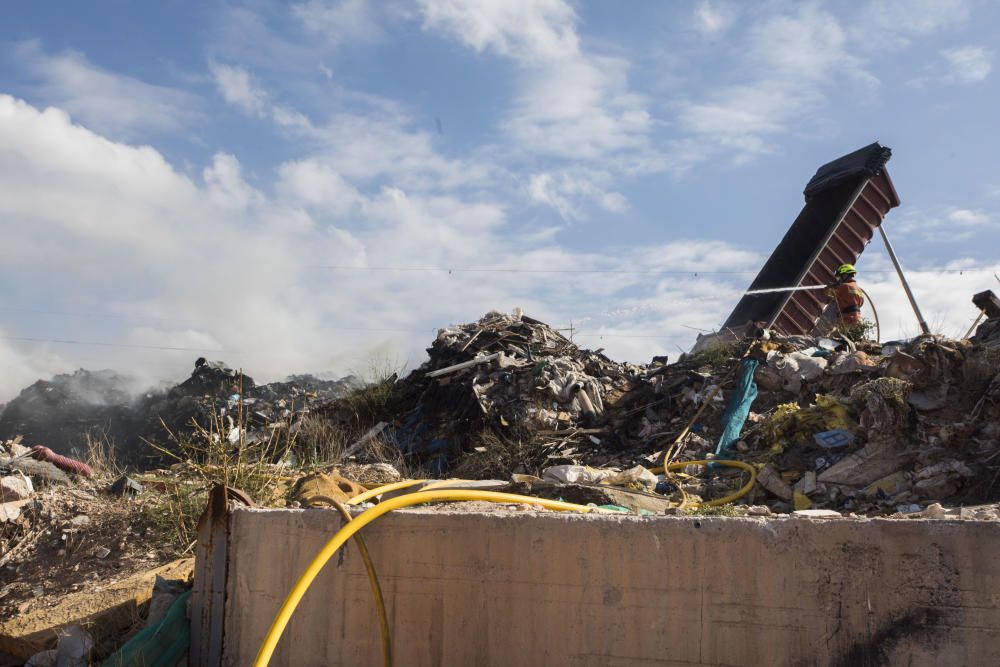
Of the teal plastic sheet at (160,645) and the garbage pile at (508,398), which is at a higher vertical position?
the garbage pile at (508,398)

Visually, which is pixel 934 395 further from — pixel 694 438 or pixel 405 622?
pixel 405 622

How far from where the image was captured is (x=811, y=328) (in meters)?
13.1

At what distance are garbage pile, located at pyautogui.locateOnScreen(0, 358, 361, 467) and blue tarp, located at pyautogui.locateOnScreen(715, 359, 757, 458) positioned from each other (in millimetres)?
6445

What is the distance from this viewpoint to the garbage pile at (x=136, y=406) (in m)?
14.6

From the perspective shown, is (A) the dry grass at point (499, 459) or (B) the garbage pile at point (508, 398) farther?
(B) the garbage pile at point (508, 398)

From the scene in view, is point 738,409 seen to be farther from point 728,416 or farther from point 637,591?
point 637,591

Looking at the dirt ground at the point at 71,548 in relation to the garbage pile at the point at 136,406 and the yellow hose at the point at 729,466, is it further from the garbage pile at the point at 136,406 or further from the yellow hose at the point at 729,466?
the garbage pile at the point at 136,406

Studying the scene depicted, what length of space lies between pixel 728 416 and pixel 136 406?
1303 centimetres

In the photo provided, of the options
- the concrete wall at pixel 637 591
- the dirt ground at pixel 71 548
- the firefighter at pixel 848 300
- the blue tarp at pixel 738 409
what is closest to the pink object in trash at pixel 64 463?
the dirt ground at pixel 71 548

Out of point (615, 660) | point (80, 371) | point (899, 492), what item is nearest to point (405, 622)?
point (615, 660)

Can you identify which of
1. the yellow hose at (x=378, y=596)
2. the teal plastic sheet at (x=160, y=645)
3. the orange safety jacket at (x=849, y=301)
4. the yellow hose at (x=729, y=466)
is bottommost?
the teal plastic sheet at (x=160, y=645)

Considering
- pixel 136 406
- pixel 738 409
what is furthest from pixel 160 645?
pixel 136 406

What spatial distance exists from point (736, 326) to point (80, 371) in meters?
15.4

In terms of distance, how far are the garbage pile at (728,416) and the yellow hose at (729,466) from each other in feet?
0.20
